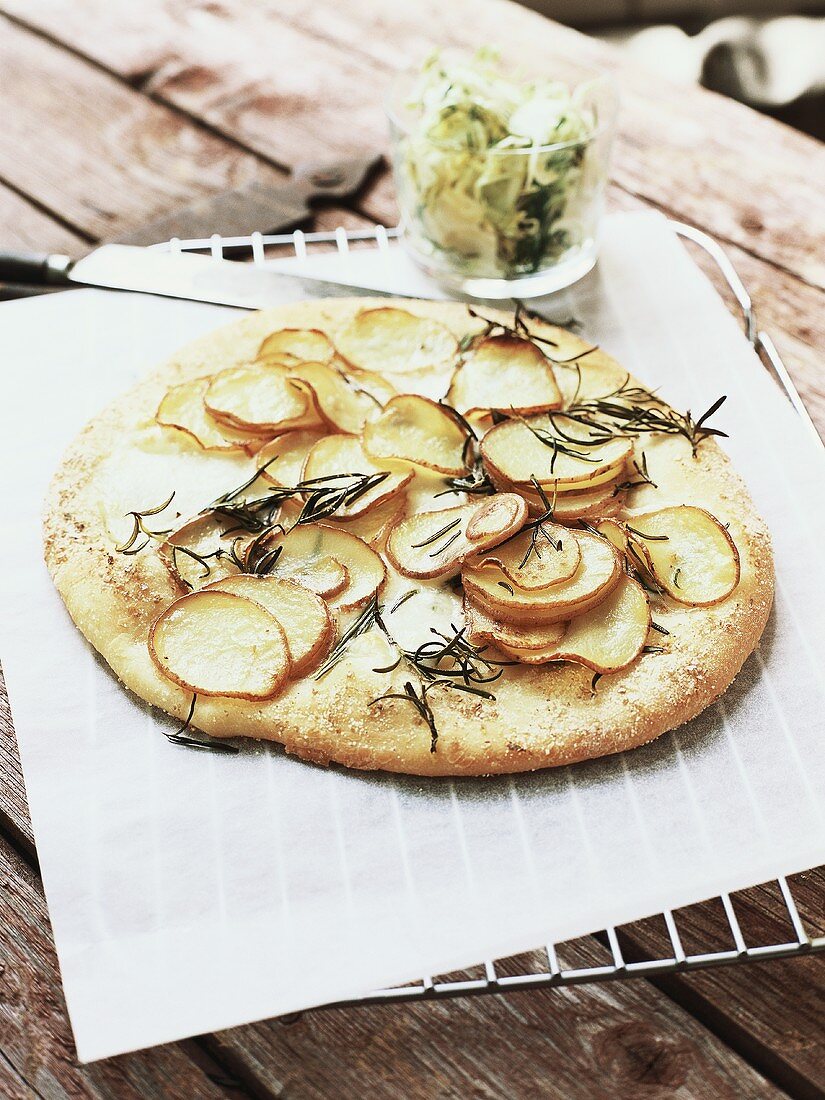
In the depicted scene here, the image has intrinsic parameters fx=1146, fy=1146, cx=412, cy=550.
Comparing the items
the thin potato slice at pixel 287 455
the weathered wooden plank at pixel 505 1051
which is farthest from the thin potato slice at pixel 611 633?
the thin potato slice at pixel 287 455

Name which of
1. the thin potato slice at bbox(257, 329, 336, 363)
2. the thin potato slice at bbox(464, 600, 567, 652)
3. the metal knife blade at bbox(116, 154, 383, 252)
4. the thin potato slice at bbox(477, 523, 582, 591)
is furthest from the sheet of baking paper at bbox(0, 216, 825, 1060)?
the metal knife blade at bbox(116, 154, 383, 252)

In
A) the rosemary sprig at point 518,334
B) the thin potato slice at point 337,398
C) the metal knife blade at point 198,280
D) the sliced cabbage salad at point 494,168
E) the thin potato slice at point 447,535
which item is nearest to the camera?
the thin potato slice at point 447,535

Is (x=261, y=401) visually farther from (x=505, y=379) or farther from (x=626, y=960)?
(x=626, y=960)

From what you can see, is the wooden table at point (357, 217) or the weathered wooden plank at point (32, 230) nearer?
the wooden table at point (357, 217)

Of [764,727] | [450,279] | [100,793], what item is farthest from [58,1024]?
[450,279]

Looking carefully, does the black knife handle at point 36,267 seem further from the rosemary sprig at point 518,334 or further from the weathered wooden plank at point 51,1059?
the weathered wooden plank at point 51,1059

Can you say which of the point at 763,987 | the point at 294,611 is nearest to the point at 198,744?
the point at 294,611

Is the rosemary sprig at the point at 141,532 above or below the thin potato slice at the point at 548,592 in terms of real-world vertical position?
below

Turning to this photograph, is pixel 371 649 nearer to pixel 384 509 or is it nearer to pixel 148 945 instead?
pixel 384 509
